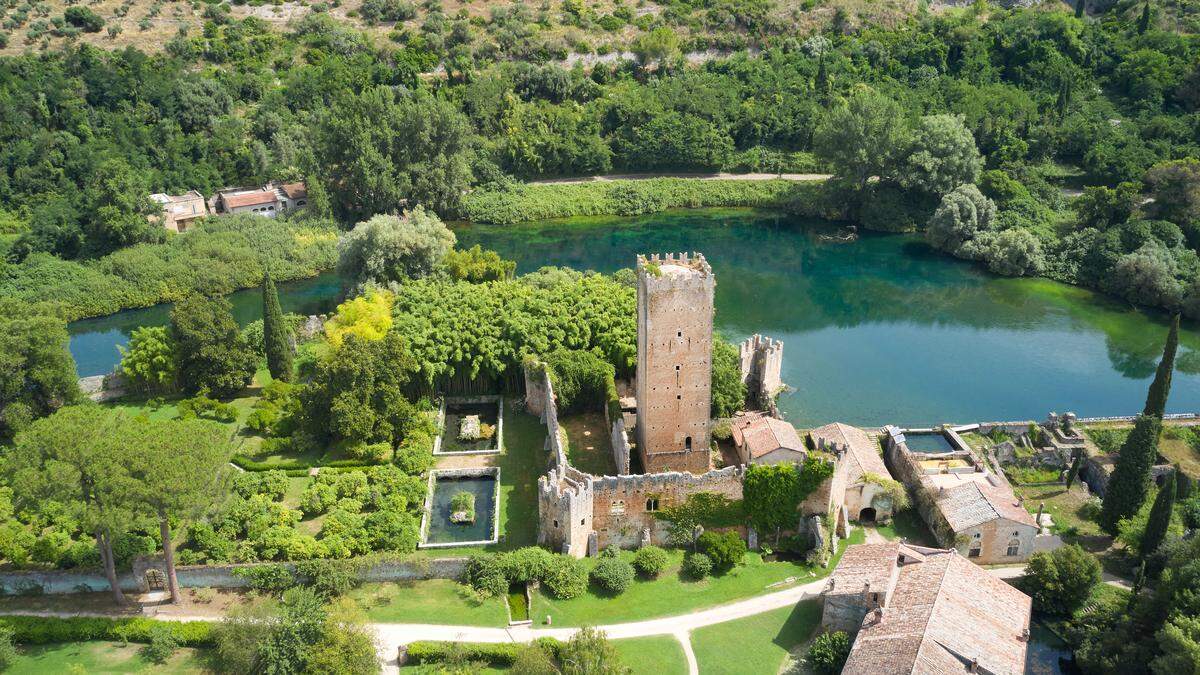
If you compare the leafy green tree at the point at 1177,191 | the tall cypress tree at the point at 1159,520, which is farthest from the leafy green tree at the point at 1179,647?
the leafy green tree at the point at 1177,191

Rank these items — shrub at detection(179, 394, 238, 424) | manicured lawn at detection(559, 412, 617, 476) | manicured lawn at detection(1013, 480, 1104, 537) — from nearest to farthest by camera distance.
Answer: manicured lawn at detection(1013, 480, 1104, 537)
manicured lawn at detection(559, 412, 617, 476)
shrub at detection(179, 394, 238, 424)

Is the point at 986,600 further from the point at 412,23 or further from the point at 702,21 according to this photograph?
the point at 412,23

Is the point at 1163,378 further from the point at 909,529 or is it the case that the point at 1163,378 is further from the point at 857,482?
the point at 857,482

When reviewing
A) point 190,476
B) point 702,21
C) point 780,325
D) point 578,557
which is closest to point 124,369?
point 190,476

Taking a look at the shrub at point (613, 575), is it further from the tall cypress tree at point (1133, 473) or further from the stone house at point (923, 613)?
the tall cypress tree at point (1133, 473)

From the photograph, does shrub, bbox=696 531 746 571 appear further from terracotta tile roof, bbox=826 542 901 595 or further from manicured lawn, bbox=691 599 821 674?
terracotta tile roof, bbox=826 542 901 595

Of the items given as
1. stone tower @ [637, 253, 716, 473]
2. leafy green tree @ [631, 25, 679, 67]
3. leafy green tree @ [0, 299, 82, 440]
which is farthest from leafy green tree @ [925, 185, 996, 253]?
leafy green tree @ [0, 299, 82, 440]
